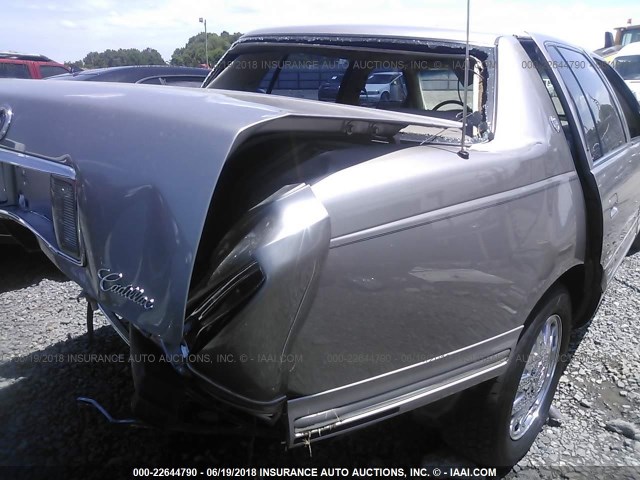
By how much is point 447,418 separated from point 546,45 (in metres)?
1.75

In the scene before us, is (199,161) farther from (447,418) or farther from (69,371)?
(69,371)

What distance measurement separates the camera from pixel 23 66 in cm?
1152

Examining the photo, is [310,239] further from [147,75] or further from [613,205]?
[147,75]

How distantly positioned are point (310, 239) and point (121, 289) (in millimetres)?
544

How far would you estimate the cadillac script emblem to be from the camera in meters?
1.53

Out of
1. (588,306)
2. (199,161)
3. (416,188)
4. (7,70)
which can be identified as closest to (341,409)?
(416,188)

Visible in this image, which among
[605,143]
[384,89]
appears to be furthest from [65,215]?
[605,143]

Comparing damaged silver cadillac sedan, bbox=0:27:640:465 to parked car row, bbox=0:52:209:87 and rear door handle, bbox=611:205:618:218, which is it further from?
parked car row, bbox=0:52:209:87

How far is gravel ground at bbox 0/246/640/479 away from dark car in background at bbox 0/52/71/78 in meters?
9.40

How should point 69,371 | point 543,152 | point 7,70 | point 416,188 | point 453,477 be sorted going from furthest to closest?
point 7,70
point 69,371
point 453,477
point 543,152
point 416,188

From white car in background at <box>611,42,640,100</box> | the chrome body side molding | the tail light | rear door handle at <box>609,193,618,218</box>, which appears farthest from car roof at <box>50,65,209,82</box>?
white car in background at <box>611,42,640,100</box>

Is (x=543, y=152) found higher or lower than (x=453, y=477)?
higher

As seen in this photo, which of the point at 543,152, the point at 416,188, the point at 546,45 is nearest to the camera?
the point at 416,188

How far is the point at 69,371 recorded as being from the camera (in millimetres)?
3092
